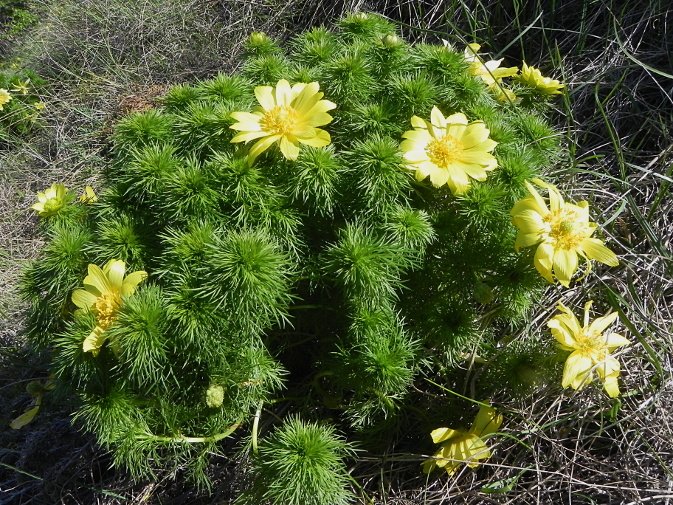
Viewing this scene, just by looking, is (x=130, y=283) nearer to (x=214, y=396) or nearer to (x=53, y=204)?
(x=214, y=396)

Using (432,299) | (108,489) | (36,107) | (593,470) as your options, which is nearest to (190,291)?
(432,299)

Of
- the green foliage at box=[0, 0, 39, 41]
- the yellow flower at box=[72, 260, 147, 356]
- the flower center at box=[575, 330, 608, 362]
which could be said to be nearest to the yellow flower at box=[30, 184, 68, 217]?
the yellow flower at box=[72, 260, 147, 356]

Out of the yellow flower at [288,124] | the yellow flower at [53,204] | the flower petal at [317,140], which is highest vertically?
the yellow flower at [288,124]

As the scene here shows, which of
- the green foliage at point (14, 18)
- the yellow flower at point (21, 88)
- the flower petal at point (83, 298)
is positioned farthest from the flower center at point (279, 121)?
the green foliage at point (14, 18)

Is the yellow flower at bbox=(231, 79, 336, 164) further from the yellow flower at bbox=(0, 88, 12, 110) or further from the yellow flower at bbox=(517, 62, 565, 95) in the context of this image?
the yellow flower at bbox=(0, 88, 12, 110)

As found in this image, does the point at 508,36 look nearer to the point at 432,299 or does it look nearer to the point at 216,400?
the point at 432,299

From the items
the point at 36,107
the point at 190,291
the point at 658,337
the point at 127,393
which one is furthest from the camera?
the point at 36,107

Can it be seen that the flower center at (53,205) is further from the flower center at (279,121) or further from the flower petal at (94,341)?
the flower center at (279,121)
